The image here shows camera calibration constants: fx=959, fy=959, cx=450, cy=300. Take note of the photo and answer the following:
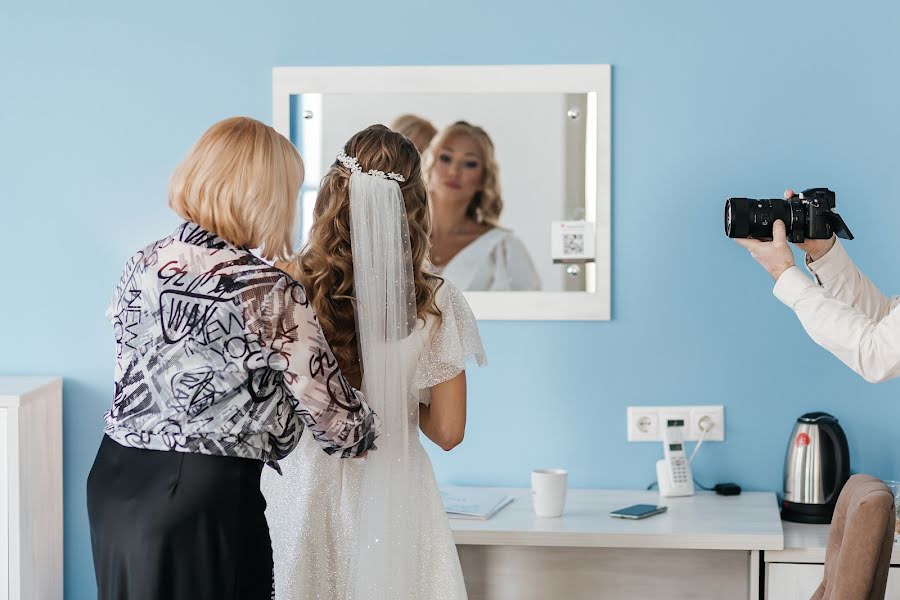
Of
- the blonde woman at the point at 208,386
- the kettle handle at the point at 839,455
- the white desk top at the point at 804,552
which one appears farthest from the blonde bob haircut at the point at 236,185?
the kettle handle at the point at 839,455

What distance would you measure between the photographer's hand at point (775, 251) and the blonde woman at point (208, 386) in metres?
0.87

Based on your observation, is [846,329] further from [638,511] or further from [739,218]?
[638,511]

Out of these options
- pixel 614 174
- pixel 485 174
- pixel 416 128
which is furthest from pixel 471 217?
pixel 614 174

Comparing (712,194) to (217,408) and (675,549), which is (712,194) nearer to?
(675,549)

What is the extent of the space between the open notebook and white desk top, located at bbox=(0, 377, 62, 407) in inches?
38.3

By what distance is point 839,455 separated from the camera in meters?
2.20

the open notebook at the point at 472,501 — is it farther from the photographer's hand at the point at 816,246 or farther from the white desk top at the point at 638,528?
the photographer's hand at the point at 816,246

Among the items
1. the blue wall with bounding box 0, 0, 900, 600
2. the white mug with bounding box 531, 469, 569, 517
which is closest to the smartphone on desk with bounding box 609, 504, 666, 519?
the white mug with bounding box 531, 469, 569, 517

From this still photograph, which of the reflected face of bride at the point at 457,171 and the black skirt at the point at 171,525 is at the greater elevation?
the reflected face of bride at the point at 457,171

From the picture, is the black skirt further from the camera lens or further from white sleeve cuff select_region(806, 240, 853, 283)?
white sleeve cuff select_region(806, 240, 853, 283)

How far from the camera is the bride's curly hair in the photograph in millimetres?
1629

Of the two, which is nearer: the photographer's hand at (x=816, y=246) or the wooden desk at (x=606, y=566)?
the photographer's hand at (x=816, y=246)

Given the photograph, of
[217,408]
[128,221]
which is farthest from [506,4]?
[217,408]

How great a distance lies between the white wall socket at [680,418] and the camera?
2363 mm
